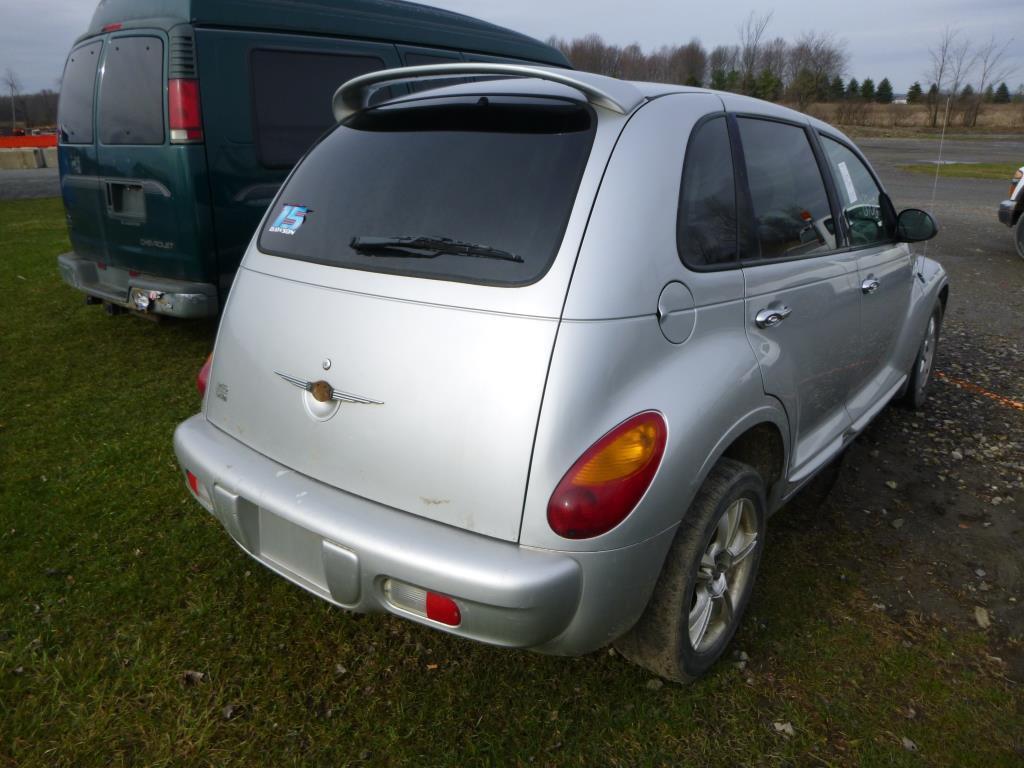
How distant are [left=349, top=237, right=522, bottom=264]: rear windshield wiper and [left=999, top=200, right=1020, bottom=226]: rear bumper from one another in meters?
9.74

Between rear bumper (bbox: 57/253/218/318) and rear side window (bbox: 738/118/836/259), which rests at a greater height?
rear side window (bbox: 738/118/836/259)

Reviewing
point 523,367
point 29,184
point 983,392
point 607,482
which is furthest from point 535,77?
point 29,184

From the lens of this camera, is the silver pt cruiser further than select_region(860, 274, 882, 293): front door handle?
No

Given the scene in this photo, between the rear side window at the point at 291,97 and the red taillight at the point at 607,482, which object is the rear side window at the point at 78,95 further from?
the red taillight at the point at 607,482

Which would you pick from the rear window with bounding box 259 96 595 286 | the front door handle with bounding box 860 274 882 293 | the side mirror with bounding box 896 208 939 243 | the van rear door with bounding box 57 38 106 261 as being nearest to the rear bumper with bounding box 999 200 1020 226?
the side mirror with bounding box 896 208 939 243

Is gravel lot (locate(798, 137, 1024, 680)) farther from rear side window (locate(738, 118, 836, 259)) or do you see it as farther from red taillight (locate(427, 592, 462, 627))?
red taillight (locate(427, 592, 462, 627))

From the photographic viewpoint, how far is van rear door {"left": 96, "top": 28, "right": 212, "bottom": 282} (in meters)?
4.78

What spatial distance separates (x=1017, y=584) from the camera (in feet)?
9.80

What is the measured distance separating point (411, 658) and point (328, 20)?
459 cm

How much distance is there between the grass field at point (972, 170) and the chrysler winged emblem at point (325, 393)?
20.2 m

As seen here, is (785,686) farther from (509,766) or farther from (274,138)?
(274,138)

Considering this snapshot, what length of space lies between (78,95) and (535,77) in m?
4.93

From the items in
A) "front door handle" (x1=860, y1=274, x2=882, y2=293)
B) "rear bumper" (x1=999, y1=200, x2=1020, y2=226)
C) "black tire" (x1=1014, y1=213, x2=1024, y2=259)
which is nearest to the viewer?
"front door handle" (x1=860, y1=274, x2=882, y2=293)

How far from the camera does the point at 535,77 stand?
210 cm
